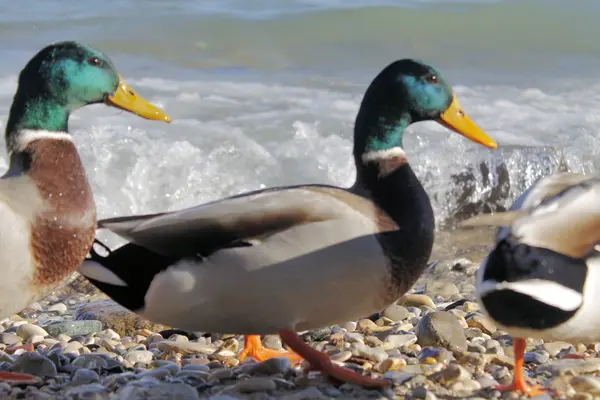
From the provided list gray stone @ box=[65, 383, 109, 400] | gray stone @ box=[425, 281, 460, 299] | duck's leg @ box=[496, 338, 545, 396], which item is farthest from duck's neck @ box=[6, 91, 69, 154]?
gray stone @ box=[425, 281, 460, 299]

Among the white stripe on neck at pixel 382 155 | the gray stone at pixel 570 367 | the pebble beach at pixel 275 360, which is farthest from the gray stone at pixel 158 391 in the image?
the gray stone at pixel 570 367

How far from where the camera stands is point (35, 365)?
136 inches

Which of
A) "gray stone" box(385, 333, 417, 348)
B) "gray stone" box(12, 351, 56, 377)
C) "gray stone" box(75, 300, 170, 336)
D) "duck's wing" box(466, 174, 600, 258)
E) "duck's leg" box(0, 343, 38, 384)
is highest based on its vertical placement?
"duck's wing" box(466, 174, 600, 258)

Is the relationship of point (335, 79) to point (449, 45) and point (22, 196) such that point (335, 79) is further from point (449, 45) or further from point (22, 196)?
point (22, 196)

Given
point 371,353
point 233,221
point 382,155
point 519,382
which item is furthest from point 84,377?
point 519,382

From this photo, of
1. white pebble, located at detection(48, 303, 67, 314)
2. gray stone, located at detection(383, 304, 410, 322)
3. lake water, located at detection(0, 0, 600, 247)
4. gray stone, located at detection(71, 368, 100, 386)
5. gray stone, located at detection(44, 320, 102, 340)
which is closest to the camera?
gray stone, located at detection(71, 368, 100, 386)

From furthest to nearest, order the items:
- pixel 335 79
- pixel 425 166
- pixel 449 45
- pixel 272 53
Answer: pixel 449 45 → pixel 272 53 → pixel 335 79 → pixel 425 166

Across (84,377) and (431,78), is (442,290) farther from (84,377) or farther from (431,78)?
(84,377)

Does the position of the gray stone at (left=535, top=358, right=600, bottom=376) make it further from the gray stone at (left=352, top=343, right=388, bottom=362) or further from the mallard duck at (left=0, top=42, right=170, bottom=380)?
the mallard duck at (left=0, top=42, right=170, bottom=380)

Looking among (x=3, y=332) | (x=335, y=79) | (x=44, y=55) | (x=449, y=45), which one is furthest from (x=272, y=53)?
(x=44, y=55)

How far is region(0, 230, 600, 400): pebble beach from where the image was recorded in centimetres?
317

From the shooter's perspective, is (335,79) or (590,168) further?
(335,79)

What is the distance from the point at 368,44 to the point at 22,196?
378 inches

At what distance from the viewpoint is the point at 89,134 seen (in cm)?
784
